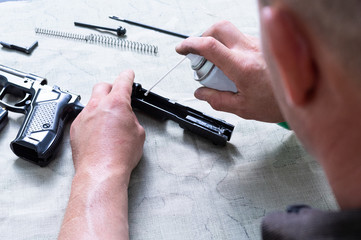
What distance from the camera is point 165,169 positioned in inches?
35.9

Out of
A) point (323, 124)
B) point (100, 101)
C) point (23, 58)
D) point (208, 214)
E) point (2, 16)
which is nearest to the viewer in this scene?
point (323, 124)

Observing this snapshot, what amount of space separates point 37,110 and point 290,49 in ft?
2.34

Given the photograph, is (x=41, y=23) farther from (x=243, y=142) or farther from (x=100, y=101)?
(x=243, y=142)

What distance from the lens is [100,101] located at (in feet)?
3.08

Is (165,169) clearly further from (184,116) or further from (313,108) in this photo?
(313,108)

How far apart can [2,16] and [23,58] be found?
21 centimetres

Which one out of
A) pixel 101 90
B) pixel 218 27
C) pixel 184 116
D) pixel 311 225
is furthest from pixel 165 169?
pixel 311 225

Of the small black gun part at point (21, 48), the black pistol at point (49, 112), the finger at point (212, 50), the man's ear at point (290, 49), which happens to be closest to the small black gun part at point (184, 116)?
the black pistol at point (49, 112)

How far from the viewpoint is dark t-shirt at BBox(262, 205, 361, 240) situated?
431 millimetres

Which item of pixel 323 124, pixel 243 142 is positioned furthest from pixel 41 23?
pixel 323 124

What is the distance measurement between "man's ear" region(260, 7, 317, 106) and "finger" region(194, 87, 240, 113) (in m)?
0.45

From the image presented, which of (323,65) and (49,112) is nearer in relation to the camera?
(323,65)

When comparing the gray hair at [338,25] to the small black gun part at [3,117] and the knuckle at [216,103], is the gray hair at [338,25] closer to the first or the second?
the knuckle at [216,103]

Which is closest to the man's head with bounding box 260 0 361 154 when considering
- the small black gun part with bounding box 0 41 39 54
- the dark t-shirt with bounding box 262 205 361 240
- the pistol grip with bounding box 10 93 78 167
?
the dark t-shirt with bounding box 262 205 361 240
